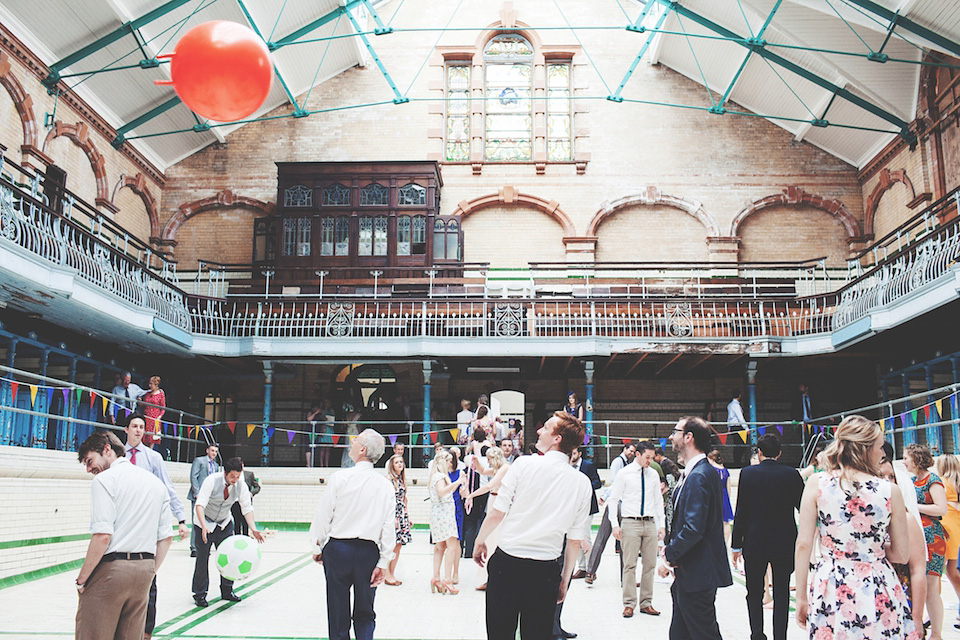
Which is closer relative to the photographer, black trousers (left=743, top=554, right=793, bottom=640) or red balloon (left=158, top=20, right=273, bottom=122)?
red balloon (left=158, top=20, right=273, bottom=122)

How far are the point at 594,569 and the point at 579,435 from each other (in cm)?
519

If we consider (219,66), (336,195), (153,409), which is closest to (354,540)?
(219,66)

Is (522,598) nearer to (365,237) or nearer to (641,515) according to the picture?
(641,515)

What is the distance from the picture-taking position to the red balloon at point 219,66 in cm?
336

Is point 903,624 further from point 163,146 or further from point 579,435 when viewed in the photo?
point 163,146

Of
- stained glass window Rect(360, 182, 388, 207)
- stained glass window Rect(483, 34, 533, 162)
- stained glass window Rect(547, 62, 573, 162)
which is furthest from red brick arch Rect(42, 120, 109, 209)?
stained glass window Rect(547, 62, 573, 162)

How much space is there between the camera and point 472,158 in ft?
71.6

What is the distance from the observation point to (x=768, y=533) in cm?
540

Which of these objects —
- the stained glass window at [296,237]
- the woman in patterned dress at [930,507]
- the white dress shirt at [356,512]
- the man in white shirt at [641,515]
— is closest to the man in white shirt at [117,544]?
the white dress shirt at [356,512]

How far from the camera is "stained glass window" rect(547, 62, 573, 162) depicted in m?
22.1

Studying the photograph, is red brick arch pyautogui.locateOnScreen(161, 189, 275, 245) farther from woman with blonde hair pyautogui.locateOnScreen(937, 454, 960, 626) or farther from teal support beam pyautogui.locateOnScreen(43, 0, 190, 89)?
woman with blonde hair pyautogui.locateOnScreen(937, 454, 960, 626)

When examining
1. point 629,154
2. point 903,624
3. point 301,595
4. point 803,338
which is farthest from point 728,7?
point 903,624

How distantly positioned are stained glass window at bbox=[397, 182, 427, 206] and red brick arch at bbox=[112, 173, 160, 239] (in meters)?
6.52

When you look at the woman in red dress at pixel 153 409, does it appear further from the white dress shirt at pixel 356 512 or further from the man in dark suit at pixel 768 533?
the man in dark suit at pixel 768 533
